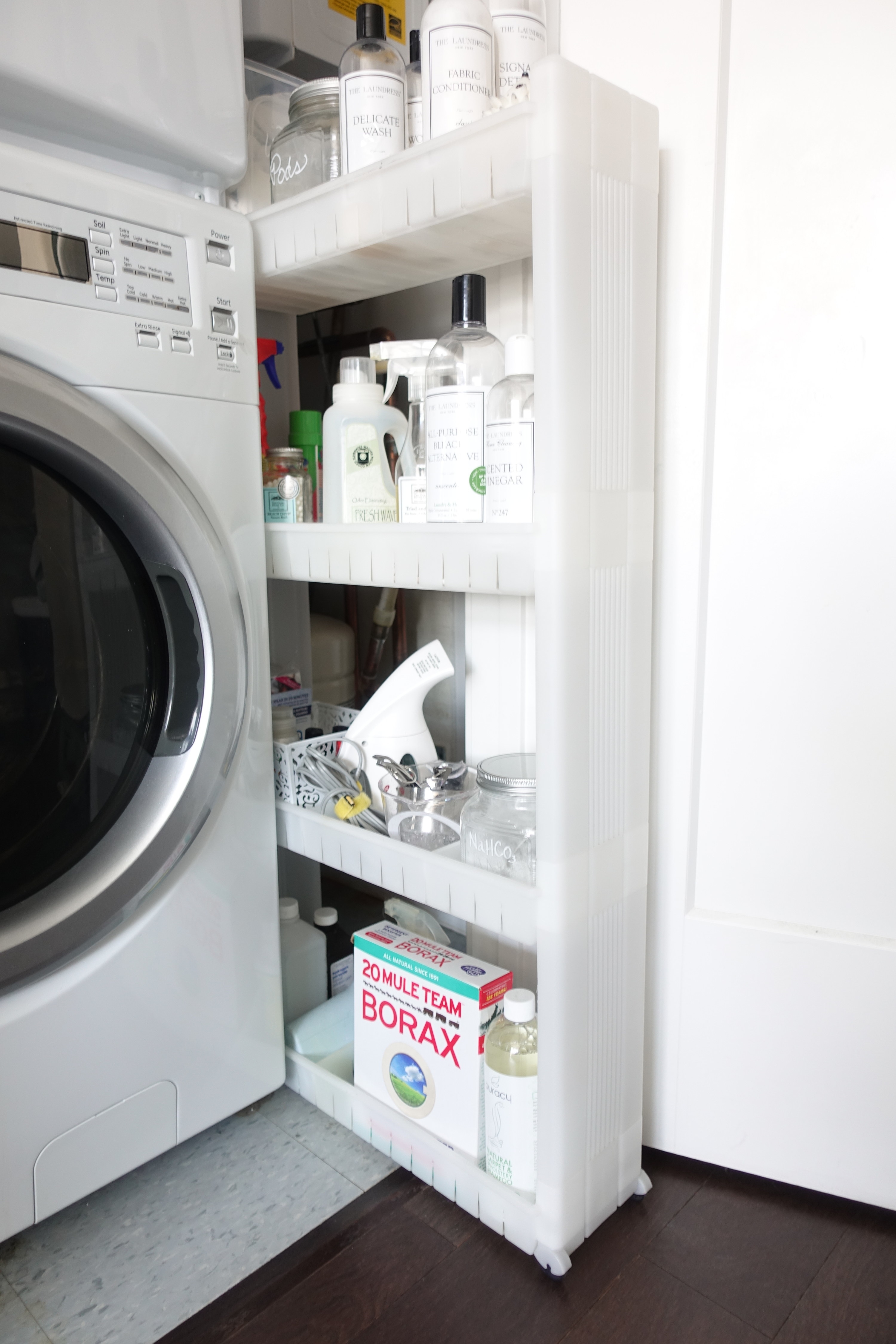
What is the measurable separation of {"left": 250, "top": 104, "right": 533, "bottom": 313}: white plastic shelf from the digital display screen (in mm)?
231

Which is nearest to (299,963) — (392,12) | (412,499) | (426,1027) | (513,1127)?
(426,1027)

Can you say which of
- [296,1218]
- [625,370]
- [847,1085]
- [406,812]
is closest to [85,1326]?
[296,1218]

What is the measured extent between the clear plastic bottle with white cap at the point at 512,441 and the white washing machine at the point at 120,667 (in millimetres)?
280

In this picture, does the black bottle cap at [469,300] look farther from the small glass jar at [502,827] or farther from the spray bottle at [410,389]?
the small glass jar at [502,827]

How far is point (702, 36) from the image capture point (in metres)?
0.83

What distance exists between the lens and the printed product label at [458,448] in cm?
85

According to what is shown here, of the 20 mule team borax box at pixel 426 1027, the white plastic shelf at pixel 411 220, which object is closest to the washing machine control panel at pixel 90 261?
the white plastic shelf at pixel 411 220

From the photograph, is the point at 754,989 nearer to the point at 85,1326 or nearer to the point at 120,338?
the point at 85,1326

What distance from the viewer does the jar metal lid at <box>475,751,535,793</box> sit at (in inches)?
35.3

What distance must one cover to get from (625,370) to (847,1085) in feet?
2.41

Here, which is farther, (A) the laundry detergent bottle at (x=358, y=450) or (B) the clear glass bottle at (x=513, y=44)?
(A) the laundry detergent bottle at (x=358, y=450)

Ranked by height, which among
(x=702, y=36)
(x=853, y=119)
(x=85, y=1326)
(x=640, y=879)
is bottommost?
(x=85, y=1326)

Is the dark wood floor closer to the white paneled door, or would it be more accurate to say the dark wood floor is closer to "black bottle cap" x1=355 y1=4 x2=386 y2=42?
the white paneled door

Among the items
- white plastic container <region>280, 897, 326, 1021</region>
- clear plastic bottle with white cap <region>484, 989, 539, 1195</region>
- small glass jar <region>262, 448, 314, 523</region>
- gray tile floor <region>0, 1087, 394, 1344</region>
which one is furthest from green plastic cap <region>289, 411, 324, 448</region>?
gray tile floor <region>0, 1087, 394, 1344</region>
